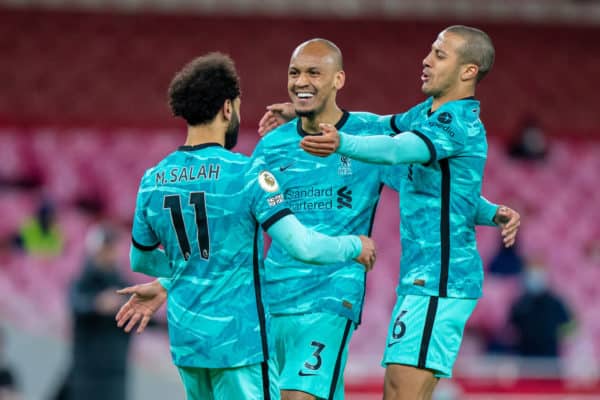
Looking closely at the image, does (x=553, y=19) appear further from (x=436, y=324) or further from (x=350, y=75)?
(x=436, y=324)

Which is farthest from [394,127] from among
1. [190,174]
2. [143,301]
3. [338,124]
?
[143,301]

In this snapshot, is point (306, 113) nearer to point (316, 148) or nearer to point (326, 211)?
point (326, 211)

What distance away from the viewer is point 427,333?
13.4ft

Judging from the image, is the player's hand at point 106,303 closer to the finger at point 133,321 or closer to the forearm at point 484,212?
the finger at point 133,321

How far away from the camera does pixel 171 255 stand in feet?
12.4

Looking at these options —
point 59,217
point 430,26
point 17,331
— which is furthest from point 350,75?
point 17,331

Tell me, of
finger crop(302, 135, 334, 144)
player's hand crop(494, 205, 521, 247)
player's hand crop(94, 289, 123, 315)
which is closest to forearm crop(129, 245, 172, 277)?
finger crop(302, 135, 334, 144)

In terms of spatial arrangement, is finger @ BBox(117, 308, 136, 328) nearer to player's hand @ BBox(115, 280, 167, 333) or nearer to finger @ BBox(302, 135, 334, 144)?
player's hand @ BBox(115, 280, 167, 333)

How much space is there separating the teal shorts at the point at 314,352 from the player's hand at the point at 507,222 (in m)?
0.70

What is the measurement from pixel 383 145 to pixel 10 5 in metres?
9.71

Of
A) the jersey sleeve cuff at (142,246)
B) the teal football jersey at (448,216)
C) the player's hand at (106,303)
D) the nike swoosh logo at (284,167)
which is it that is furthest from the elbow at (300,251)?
the player's hand at (106,303)

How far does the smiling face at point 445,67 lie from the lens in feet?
13.7

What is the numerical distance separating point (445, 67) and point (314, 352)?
1.21 m

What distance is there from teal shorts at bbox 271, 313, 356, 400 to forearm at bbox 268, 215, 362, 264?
65cm
